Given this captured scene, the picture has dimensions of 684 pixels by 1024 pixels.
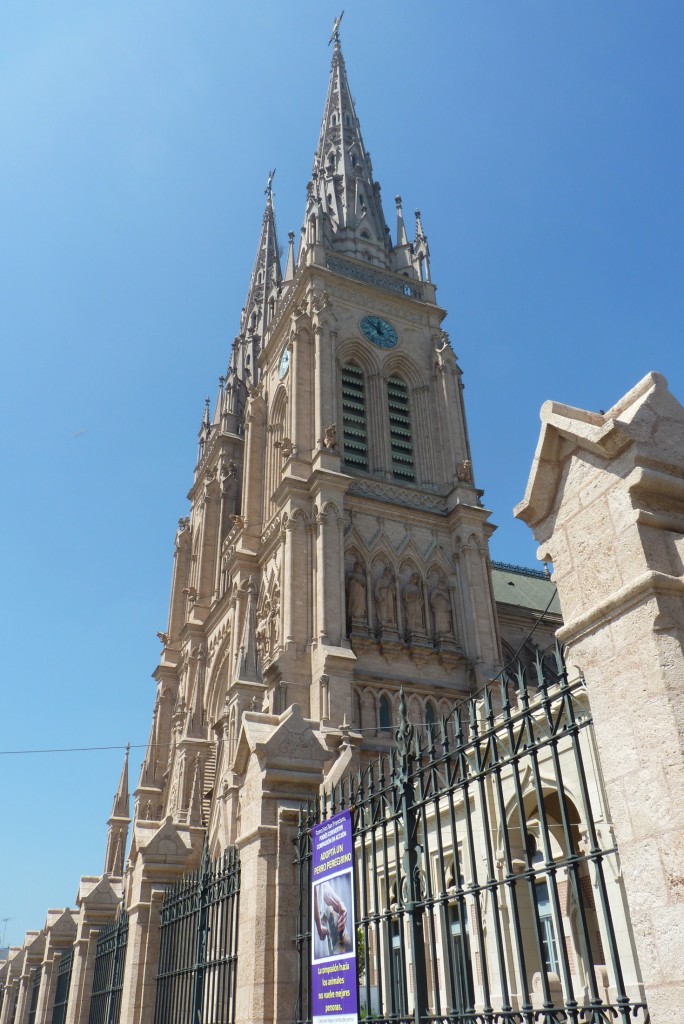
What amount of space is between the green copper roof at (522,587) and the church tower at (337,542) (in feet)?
39.6

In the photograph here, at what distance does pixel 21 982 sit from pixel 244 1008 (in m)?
18.3

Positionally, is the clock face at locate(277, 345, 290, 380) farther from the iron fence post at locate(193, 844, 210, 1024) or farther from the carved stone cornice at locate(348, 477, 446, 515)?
the iron fence post at locate(193, 844, 210, 1024)

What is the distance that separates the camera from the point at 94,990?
14.1 metres

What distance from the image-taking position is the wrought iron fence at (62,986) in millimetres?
16109

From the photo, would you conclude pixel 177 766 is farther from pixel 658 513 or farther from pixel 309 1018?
pixel 658 513

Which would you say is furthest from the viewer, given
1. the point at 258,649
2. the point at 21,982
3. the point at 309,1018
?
the point at 258,649

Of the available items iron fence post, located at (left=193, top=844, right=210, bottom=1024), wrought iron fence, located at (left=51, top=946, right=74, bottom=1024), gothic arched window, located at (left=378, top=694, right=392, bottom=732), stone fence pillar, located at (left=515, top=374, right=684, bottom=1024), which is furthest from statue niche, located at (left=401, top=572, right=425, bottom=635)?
stone fence pillar, located at (left=515, top=374, right=684, bottom=1024)

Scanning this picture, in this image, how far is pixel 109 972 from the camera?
42.0 ft

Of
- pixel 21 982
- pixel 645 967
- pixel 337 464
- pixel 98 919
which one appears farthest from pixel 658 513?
pixel 337 464

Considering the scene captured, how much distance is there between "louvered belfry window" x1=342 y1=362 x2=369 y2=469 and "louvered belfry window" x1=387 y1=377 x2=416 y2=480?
1.25 meters

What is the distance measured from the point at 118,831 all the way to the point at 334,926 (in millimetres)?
41331

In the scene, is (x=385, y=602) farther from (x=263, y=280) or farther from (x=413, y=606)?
(x=263, y=280)

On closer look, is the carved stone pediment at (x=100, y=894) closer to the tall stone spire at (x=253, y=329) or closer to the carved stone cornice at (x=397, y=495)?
the carved stone cornice at (x=397, y=495)

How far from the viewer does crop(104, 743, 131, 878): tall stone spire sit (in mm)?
42094
